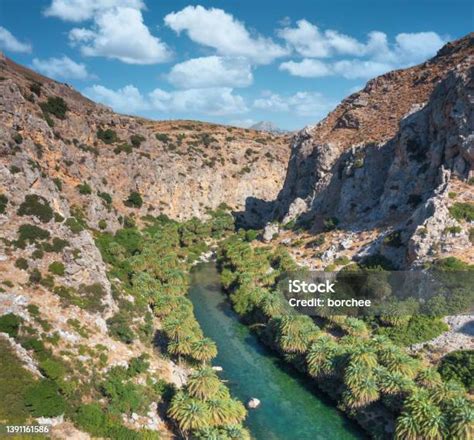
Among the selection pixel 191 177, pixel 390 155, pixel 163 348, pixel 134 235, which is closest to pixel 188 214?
pixel 191 177

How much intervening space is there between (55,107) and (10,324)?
256 ft

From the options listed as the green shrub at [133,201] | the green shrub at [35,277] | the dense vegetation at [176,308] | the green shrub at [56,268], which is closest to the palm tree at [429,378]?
the dense vegetation at [176,308]

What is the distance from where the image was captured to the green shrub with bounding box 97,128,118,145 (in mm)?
124250

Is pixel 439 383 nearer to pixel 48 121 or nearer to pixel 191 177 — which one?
pixel 48 121

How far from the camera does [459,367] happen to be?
45906 millimetres

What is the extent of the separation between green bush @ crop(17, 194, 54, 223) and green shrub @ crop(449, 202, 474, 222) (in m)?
60.8

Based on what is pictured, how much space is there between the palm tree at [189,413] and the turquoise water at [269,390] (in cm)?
714

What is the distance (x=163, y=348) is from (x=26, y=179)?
3491 cm

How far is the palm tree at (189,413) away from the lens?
3834 centimetres

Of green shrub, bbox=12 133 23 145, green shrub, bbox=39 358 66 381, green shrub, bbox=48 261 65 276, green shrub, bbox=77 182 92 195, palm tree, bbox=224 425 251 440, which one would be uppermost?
green shrub, bbox=12 133 23 145

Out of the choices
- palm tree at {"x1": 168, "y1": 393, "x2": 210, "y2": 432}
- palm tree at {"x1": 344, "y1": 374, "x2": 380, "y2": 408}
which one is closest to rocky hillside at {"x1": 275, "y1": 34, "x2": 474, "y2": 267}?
palm tree at {"x1": 344, "y1": 374, "x2": 380, "y2": 408}

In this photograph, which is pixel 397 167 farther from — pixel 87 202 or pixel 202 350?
pixel 87 202

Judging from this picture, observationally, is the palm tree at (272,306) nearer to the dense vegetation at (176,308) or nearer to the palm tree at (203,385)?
the dense vegetation at (176,308)

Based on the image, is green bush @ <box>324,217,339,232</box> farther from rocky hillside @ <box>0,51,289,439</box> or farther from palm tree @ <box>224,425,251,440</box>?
palm tree @ <box>224,425,251,440</box>
